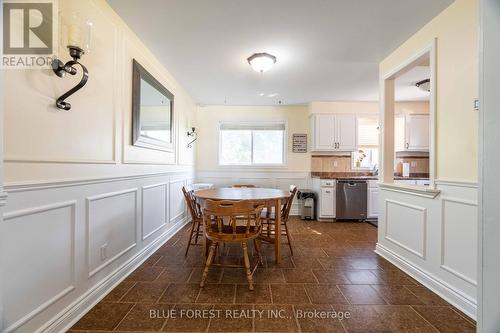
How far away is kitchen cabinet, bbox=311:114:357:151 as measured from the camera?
4625 mm

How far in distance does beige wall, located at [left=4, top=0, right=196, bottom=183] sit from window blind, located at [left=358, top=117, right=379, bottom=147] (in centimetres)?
433

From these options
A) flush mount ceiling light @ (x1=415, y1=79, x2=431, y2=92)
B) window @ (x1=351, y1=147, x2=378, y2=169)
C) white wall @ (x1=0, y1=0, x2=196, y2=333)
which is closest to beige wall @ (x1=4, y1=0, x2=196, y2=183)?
white wall @ (x1=0, y1=0, x2=196, y2=333)

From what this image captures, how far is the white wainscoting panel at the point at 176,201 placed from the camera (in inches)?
132

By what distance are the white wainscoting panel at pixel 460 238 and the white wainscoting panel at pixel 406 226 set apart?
22 centimetres

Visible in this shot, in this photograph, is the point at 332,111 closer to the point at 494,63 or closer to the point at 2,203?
the point at 494,63

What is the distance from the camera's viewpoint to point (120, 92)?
203 cm

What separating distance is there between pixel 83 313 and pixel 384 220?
3.06 metres

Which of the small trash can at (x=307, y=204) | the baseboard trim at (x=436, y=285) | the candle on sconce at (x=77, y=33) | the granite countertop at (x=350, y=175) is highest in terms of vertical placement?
the candle on sconce at (x=77, y=33)

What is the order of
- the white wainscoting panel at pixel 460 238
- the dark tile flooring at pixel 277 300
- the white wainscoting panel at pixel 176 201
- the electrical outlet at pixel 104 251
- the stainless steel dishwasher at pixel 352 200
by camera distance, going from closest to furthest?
the dark tile flooring at pixel 277 300
the white wainscoting panel at pixel 460 238
the electrical outlet at pixel 104 251
the white wainscoting panel at pixel 176 201
the stainless steel dishwasher at pixel 352 200

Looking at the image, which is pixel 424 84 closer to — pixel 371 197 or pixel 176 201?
pixel 371 197

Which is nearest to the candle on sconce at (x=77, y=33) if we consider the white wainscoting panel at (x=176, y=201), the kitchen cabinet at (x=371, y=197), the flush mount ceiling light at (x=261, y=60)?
the flush mount ceiling light at (x=261, y=60)

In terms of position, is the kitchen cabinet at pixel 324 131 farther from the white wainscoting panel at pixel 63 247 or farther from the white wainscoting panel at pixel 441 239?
the white wainscoting panel at pixel 63 247

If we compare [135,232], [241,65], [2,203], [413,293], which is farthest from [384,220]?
[2,203]

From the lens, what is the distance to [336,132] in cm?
463
